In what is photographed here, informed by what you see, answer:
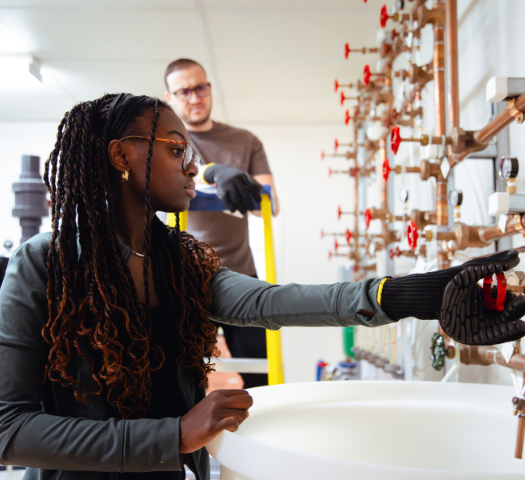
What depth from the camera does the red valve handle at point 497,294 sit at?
0.55m

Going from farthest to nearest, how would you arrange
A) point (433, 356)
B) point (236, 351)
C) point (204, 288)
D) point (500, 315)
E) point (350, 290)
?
1. point (236, 351)
2. point (433, 356)
3. point (204, 288)
4. point (350, 290)
5. point (500, 315)

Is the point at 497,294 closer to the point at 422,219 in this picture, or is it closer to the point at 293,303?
the point at 293,303

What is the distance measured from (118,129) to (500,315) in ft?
1.89

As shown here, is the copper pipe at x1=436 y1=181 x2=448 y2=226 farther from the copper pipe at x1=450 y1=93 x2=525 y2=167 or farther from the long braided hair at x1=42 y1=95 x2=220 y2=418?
the long braided hair at x1=42 y1=95 x2=220 y2=418

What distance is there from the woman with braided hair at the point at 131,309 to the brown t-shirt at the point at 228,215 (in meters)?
0.71

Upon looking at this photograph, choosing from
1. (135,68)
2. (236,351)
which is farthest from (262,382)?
(135,68)

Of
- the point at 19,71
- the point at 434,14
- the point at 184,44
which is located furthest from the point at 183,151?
the point at 19,71

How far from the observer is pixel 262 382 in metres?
1.64

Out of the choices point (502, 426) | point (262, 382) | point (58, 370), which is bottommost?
point (262, 382)

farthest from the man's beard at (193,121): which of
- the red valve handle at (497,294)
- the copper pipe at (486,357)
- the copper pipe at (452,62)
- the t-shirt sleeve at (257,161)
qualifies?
the red valve handle at (497,294)

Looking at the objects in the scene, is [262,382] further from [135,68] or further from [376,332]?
[135,68]

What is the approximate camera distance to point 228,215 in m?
1.63

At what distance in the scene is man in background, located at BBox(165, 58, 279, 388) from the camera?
61.5 inches

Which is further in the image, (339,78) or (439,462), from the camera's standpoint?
(339,78)
